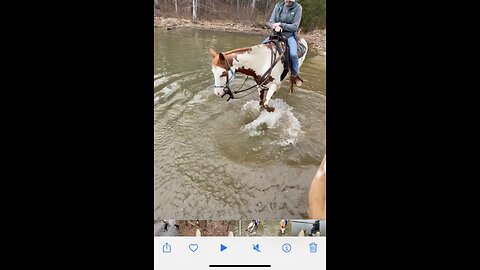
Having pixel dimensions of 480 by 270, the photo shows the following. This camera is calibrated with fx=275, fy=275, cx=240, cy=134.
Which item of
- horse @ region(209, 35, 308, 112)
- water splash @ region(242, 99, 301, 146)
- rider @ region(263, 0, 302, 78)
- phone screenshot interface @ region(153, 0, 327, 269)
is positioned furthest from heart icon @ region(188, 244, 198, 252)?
rider @ region(263, 0, 302, 78)

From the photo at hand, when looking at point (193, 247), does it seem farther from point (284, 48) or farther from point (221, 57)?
point (284, 48)

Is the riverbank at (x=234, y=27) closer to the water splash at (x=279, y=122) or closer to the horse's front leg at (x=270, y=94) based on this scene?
the horse's front leg at (x=270, y=94)

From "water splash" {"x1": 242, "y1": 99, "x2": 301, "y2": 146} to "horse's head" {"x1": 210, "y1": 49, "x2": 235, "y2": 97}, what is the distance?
0.39 m

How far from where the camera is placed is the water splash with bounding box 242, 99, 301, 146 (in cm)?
290

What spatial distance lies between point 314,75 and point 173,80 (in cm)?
140

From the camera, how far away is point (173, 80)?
2.81 meters

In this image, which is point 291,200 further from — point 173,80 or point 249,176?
point 173,80

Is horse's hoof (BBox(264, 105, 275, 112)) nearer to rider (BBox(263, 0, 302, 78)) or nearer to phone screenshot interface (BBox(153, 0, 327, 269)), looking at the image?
phone screenshot interface (BBox(153, 0, 327, 269))

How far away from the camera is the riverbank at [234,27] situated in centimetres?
220

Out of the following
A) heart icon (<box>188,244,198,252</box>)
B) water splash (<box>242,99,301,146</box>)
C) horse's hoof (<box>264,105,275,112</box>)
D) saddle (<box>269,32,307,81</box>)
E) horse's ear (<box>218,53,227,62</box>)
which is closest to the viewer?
heart icon (<box>188,244,198,252</box>)

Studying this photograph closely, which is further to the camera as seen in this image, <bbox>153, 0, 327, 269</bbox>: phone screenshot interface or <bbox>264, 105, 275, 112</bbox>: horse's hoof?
<bbox>264, 105, 275, 112</bbox>: horse's hoof

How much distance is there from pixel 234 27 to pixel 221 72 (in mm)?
536

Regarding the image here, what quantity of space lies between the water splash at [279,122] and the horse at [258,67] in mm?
98

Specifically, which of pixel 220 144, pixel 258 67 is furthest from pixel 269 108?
pixel 220 144
